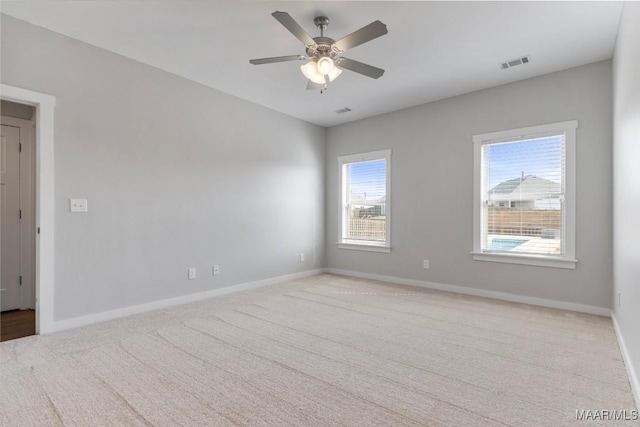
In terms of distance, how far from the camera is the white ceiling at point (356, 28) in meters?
2.65

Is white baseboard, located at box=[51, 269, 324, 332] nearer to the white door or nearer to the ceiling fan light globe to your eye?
the white door

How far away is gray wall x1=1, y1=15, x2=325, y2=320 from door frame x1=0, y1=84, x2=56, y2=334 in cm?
6

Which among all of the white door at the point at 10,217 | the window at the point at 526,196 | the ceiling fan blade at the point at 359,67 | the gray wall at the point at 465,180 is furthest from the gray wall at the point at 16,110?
the window at the point at 526,196

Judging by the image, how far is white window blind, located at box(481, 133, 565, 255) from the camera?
12.6 ft

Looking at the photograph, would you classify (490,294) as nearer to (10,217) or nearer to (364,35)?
(364,35)

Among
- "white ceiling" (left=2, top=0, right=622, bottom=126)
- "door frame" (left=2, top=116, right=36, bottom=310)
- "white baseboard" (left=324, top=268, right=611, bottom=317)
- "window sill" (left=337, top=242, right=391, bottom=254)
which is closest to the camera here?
"white ceiling" (left=2, top=0, right=622, bottom=126)

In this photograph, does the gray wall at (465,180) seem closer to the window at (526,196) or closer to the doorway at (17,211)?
the window at (526,196)

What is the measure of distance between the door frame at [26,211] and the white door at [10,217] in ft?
0.10

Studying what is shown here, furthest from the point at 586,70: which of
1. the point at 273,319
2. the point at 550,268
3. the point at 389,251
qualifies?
the point at 273,319

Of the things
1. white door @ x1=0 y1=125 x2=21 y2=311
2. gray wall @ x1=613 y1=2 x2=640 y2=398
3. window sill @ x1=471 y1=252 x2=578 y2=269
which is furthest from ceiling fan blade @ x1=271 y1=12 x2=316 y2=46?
white door @ x1=0 y1=125 x2=21 y2=311

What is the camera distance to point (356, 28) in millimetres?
2930

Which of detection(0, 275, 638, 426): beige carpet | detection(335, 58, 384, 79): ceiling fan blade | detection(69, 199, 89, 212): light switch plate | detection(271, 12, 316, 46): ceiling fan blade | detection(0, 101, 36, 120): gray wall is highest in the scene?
detection(271, 12, 316, 46): ceiling fan blade

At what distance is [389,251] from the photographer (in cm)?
529

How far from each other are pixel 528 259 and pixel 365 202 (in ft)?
8.43
